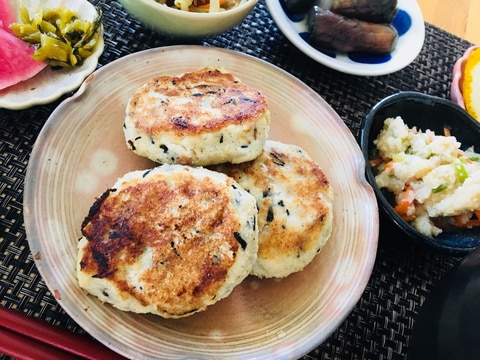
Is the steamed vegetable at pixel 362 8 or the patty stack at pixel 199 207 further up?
the steamed vegetable at pixel 362 8

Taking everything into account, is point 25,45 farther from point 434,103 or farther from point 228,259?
point 434,103

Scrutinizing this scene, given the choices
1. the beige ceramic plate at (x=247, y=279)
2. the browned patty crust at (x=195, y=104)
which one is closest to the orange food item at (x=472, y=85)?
the beige ceramic plate at (x=247, y=279)

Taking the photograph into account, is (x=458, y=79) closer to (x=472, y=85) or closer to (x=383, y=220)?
(x=472, y=85)

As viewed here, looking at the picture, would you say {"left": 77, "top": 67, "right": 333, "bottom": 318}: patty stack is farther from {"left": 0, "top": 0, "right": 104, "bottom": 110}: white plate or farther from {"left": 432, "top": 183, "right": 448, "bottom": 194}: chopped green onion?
{"left": 432, "top": 183, "right": 448, "bottom": 194}: chopped green onion

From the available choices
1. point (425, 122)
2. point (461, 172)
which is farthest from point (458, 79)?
point (461, 172)

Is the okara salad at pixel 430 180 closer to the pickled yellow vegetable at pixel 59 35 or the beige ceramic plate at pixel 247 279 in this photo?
the beige ceramic plate at pixel 247 279

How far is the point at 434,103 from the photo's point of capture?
1.73 meters

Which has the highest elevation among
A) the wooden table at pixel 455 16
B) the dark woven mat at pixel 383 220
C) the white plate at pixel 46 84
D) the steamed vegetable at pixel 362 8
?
the steamed vegetable at pixel 362 8

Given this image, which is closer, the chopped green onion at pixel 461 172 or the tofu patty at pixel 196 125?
the tofu patty at pixel 196 125

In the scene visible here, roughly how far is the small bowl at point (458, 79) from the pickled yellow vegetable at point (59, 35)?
1446mm

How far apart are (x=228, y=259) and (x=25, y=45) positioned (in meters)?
1.01

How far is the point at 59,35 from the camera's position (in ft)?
5.03

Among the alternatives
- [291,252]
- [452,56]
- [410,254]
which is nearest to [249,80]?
[291,252]

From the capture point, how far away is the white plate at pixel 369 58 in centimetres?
183
